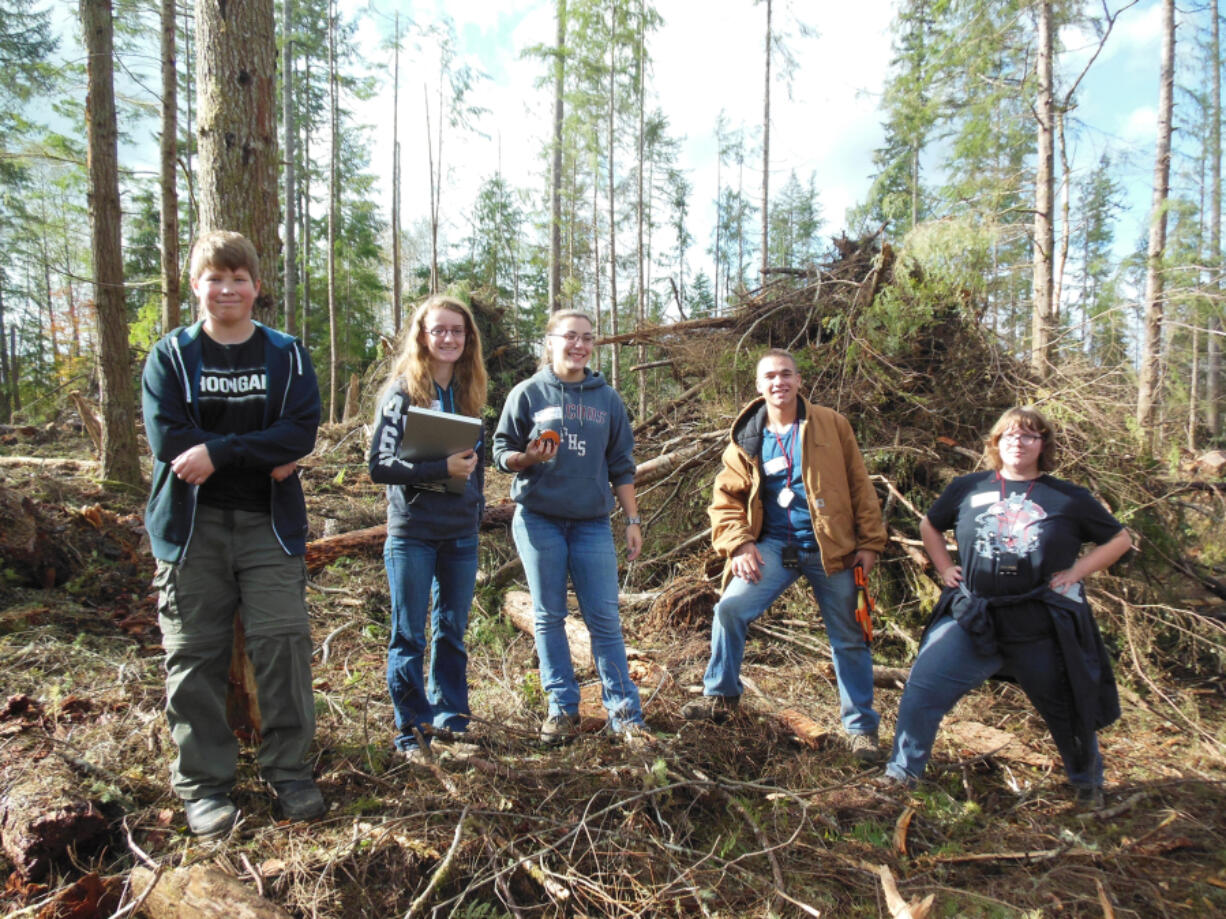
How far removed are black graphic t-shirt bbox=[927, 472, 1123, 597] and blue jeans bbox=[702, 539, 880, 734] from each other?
59 cm

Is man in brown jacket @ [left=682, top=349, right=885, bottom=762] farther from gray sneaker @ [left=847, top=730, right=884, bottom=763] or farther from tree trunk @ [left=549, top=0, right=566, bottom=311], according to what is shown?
tree trunk @ [left=549, top=0, right=566, bottom=311]

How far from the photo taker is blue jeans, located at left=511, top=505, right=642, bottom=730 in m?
3.19

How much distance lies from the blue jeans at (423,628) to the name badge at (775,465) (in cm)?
154

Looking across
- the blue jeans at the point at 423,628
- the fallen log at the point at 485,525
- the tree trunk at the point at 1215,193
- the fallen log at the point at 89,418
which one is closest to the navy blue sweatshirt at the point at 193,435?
the blue jeans at the point at 423,628

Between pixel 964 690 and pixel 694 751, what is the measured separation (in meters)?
1.23

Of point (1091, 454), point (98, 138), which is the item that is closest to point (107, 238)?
point (98, 138)

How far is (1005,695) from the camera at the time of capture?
427 centimetres

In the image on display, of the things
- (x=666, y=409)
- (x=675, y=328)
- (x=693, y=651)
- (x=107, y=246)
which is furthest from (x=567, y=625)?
(x=107, y=246)

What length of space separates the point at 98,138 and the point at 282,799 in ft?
26.2

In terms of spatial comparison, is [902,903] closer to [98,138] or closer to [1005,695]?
[1005,695]

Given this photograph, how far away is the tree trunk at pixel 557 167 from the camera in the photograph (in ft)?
50.6

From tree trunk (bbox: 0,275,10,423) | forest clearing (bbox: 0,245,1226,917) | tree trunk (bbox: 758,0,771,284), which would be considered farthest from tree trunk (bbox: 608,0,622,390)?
tree trunk (bbox: 0,275,10,423)

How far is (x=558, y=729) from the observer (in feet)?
10.2

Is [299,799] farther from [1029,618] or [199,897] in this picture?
[1029,618]
